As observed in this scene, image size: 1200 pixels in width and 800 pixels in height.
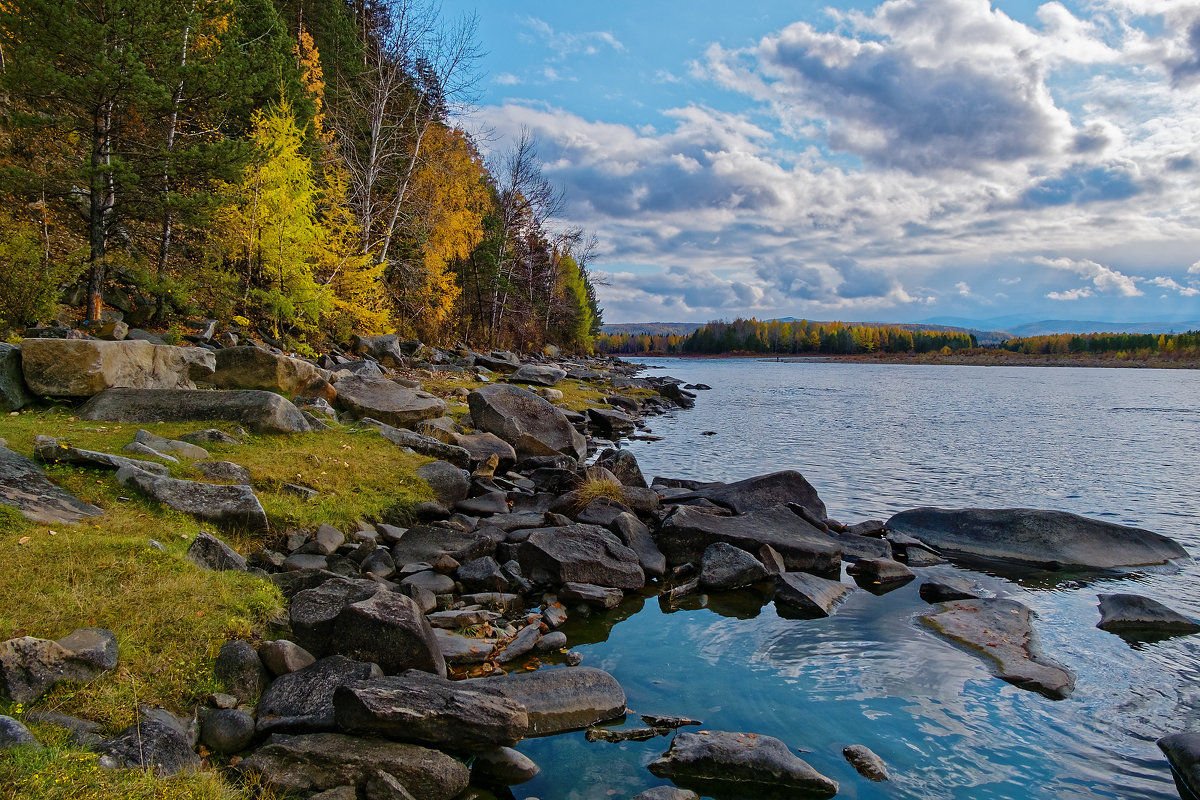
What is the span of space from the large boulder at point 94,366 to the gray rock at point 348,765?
10.8 meters

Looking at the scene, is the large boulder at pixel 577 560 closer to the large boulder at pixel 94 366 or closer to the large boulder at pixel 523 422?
the large boulder at pixel 523 422

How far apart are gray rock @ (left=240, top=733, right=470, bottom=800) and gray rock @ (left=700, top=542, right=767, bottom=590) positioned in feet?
19.5

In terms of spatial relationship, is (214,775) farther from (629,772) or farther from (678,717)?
(678,717)

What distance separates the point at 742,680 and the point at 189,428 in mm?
11088

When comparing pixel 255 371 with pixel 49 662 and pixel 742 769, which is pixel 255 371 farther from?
pixel 742 769

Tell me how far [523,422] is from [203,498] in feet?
32.9

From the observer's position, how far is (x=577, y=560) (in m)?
9.74

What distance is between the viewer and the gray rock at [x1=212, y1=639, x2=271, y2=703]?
5.73 m

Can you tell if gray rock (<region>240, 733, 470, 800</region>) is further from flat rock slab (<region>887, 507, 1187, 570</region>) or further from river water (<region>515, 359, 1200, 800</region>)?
flat rock slab (<region>887, 507, 1187, 570</region>)

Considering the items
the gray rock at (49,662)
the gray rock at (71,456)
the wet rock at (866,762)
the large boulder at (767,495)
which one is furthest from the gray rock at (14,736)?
the large boulder at (767,495)

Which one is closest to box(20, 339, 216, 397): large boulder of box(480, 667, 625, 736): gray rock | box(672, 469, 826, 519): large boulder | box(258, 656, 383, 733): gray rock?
box(258, 656, 383, 733): gray rock

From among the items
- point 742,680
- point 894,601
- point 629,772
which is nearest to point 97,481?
point 629,772

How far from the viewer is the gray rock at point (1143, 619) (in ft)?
29.2

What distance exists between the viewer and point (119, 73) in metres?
16.3
